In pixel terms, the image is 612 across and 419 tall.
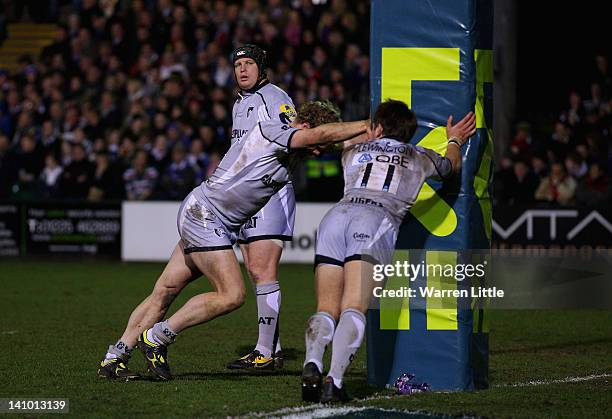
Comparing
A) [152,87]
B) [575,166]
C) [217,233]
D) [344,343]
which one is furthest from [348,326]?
[152,87]

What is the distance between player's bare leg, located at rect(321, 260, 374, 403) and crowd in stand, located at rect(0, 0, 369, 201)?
12.3 metres

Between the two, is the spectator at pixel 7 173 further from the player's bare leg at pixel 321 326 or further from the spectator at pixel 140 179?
the player's bare leg at pixel 321 326

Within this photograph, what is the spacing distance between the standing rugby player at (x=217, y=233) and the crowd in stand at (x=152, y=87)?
36.8 ft

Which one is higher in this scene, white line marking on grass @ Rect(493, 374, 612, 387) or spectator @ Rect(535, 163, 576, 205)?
spectator @ Rect(535, 163, 576, 205)

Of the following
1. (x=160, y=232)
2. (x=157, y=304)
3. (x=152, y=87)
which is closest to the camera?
(x=157, y=304)

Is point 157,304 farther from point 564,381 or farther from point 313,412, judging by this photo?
point 564,381

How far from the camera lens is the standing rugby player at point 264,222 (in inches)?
347

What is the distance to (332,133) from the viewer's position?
23.5ft

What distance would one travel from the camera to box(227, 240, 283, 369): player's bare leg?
28.3 ft

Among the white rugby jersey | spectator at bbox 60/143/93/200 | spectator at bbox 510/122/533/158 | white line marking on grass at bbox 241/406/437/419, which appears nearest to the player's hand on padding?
the white rugby jersey

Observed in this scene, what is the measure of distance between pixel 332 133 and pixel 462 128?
86cm

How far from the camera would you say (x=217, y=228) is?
7.79 metres

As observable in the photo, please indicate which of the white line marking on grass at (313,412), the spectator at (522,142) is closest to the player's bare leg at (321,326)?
the white line marking on grass at (313,412)

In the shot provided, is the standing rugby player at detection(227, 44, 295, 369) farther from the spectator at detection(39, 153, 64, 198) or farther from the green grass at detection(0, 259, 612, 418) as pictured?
the spectator at detection(39, 153, 64, 198)
